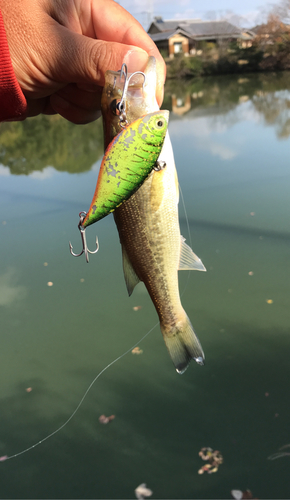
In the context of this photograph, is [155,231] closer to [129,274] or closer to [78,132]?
[129,274]

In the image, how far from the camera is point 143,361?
2.86 meters

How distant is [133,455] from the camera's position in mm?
2211

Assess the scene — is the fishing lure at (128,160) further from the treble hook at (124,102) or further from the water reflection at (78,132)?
the water reflection at (78,132)

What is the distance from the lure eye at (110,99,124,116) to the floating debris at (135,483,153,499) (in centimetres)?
178

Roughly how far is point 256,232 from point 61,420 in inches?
116

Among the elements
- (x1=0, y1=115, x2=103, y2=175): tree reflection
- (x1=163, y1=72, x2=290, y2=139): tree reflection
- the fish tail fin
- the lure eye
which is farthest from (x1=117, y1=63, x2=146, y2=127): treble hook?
(x1=163, y1=72, x2=290, y2=139): tree reflection

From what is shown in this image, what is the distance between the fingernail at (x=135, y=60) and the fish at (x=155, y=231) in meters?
0.02

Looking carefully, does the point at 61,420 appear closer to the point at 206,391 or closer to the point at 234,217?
the point at 206,391

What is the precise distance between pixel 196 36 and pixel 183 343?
41802mm

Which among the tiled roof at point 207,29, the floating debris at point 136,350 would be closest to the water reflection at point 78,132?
the floating debris at point 136,350

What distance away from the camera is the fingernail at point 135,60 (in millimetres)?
1328

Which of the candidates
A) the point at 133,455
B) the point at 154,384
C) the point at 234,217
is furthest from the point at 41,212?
the point at 133,455

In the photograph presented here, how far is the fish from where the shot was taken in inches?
52.2

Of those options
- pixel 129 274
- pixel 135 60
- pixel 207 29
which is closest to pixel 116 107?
pixel 135 60
